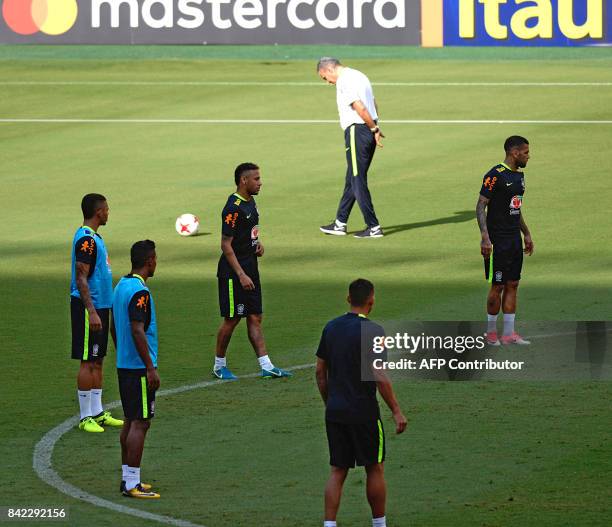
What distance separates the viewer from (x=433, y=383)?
15.0 metres

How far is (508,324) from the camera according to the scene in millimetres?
16266

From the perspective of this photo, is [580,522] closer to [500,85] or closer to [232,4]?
[500,85]

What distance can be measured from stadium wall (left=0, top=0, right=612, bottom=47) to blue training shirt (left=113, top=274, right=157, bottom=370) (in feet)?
105

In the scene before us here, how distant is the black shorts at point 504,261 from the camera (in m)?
16.1

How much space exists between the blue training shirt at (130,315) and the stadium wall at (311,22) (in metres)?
Result: 32.1

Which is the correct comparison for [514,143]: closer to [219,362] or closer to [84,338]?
[219,362]

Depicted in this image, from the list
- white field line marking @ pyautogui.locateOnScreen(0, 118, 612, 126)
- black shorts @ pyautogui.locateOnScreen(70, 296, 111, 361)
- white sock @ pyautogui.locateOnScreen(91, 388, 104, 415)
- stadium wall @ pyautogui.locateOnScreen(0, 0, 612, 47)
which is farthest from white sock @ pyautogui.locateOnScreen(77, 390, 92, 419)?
stadium wall @ pyautogui.locateOnScreen(0, 0, 612, 47)

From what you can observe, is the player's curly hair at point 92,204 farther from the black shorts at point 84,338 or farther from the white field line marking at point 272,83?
the white field line marking at point 272,83

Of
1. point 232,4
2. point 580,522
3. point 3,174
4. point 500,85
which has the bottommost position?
point 580,522

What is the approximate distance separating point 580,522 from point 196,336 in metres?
7.55

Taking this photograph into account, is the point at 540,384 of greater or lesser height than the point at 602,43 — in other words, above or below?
below

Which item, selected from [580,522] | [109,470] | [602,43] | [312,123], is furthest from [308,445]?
[602,43]

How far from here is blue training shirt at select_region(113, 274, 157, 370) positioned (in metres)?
11.6

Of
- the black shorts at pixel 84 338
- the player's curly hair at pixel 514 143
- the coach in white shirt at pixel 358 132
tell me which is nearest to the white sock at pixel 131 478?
the black shorts at pixel 84 338
